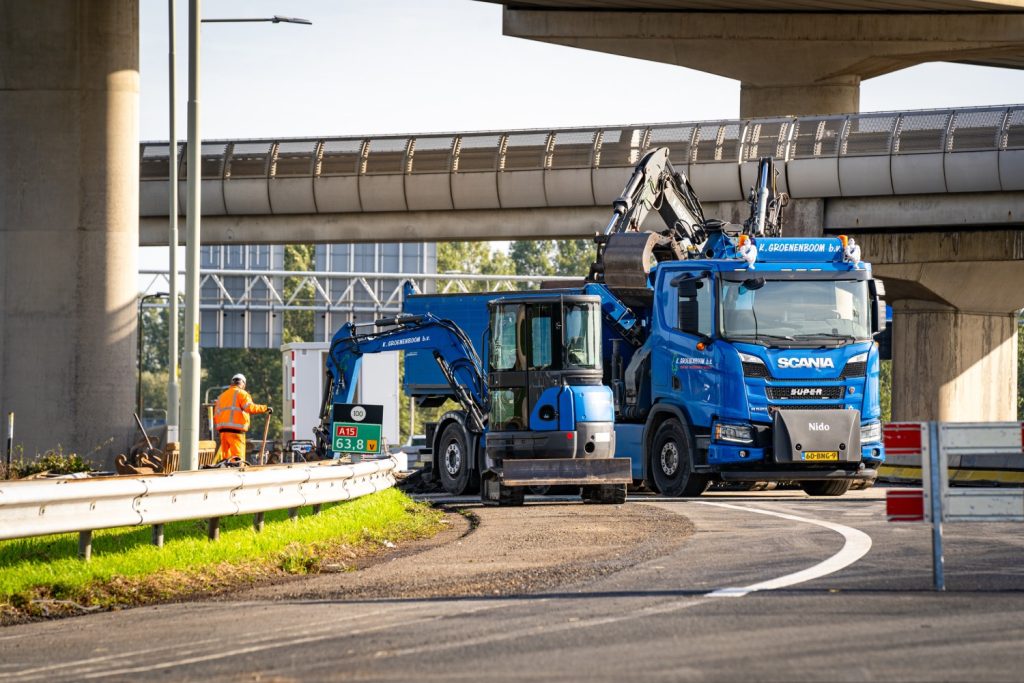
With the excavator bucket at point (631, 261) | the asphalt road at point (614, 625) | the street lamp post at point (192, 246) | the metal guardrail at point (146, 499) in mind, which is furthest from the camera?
the excavator bucket at point (631, 261)

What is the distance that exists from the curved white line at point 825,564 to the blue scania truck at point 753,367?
5.50m

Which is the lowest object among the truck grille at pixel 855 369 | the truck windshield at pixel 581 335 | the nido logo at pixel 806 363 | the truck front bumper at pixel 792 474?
the truck front bumper at pixel 792 474

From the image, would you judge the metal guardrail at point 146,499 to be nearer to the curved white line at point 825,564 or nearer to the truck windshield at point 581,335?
the curved white line at point 825,564

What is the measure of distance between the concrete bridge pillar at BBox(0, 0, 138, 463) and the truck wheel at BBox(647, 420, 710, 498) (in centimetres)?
1146

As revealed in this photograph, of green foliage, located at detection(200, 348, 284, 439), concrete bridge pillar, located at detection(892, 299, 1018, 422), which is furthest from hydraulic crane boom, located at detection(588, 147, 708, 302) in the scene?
green foliage, located at detection(200, 348, 284, 439)

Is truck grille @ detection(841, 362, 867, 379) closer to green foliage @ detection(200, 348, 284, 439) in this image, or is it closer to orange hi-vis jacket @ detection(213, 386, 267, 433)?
orange hi-vis jacket @ detection(213, 386, 267, 433)

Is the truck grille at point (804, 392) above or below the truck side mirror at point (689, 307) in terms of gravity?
below

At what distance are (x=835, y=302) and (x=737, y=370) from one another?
1.71m

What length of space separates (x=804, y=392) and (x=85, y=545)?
40.1ft

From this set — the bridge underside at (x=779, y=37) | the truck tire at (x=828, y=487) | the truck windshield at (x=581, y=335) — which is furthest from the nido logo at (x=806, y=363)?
the bridge underside at (x=779, y=37)

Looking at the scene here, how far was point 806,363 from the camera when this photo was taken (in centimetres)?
2223

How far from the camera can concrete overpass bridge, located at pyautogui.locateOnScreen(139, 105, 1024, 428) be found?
37.9 meters

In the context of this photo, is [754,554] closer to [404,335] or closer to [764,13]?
[404,335]

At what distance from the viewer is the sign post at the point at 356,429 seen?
25.2 m
